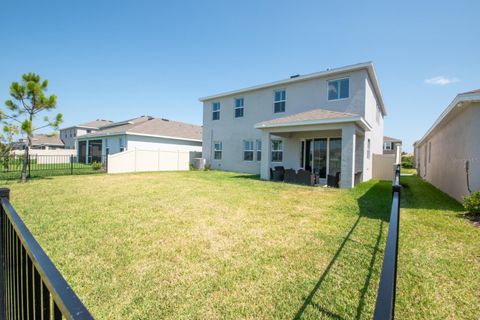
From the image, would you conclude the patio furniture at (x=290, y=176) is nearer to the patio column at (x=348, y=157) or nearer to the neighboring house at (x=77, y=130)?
the patio column at (x=348, y=157)

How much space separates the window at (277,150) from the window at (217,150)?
18.1ft

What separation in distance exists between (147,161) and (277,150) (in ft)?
36.8

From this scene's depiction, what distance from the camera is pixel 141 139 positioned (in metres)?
22.4

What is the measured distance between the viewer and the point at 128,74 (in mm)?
19125

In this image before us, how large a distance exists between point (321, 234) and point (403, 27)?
11037mm

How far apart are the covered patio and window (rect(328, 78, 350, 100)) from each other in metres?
1.22

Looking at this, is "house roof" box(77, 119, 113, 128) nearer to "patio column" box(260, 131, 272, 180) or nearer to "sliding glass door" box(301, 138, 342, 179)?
"patio column" box(260, 131, 272, 180)

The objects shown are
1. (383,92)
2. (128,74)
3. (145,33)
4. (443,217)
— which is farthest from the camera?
(128,74)

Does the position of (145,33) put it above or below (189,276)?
above

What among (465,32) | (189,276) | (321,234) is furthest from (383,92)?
(189,276)

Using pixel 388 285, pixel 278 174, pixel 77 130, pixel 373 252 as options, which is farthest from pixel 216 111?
pixel 77 130

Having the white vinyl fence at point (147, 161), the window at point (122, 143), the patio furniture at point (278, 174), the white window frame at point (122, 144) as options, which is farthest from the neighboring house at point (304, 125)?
the window at point (122, 143)

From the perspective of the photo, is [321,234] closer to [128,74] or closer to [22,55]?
[22,55]

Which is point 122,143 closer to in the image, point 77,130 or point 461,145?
point 461,145
